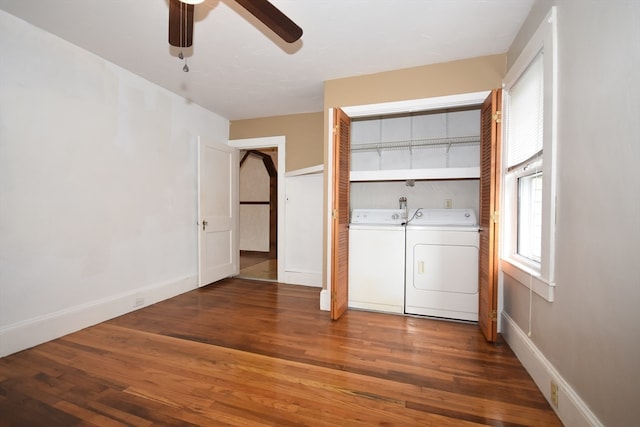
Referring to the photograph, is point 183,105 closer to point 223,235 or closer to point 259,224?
point 223,235

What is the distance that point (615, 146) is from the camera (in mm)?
1143

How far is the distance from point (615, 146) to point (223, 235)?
4245 millimetres

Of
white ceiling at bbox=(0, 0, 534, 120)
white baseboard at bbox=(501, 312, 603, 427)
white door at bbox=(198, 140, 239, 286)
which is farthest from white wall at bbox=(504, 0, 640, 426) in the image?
white door at bbox=(198, 140, 239, 286)

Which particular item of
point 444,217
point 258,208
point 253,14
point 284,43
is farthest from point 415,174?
point 258,208

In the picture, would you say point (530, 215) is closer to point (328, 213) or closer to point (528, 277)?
point (528, 277)

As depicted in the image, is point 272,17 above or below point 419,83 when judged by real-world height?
below

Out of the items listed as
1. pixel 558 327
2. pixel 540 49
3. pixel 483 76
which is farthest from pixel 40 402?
pixel 483 76

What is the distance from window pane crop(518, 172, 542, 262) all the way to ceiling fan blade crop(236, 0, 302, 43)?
1.94 metres

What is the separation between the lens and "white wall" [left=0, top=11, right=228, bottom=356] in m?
2.16

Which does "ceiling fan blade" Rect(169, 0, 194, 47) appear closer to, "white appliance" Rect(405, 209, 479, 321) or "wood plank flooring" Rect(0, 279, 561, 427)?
"wood plank flooring" Rect(0, 279, 561, 427)

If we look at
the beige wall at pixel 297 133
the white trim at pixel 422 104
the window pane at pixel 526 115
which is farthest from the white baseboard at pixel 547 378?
the beige wall at pixel 297 133

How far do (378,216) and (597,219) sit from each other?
2.27 m

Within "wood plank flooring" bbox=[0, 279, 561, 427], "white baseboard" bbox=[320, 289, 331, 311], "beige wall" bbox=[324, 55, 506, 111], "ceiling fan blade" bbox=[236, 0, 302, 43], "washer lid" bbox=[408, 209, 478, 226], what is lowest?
"wood plank flooring" bbox=[0, 279, 561, 427]

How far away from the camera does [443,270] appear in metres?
2.88
